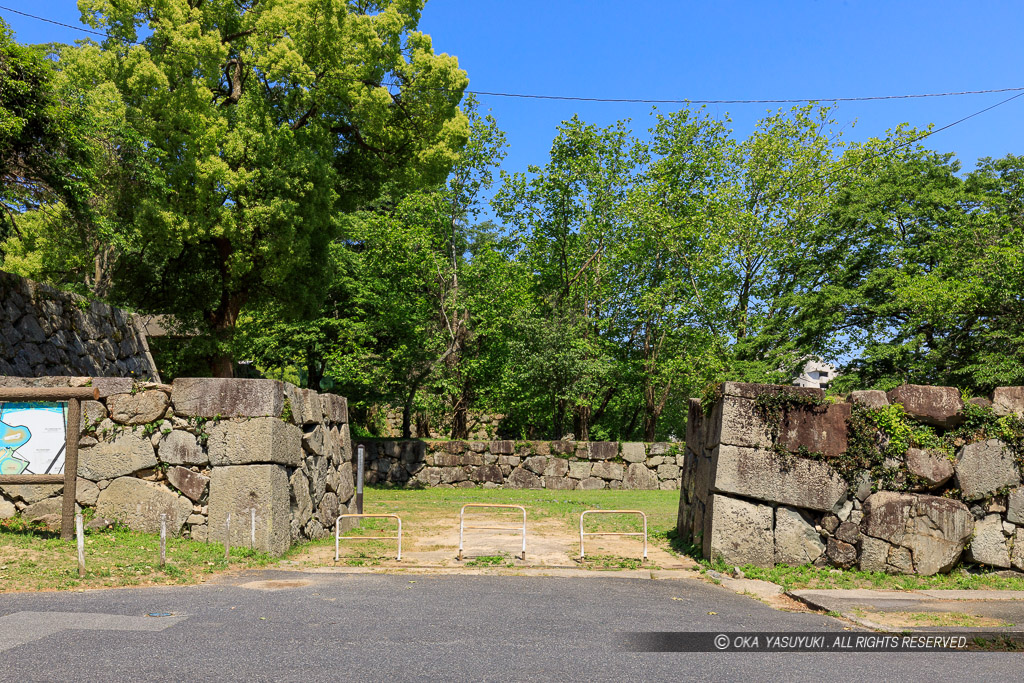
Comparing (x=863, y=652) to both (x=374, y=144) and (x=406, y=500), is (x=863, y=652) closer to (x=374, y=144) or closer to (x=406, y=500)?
(x=406, y=500)

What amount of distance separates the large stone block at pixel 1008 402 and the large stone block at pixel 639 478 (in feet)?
47.5

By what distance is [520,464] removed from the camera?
2369 centimetres

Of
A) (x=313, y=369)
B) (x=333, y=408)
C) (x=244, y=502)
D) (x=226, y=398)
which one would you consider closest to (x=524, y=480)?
(x=313, y=369)

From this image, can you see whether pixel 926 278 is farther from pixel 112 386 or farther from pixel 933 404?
pixel 112 386

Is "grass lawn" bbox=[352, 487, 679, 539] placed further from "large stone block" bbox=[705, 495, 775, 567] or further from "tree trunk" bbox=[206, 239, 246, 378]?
"tree trunk" bbox=[206, 239, 246, 378]

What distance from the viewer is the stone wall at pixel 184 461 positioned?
9883 millimetres

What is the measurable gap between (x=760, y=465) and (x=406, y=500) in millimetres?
10751

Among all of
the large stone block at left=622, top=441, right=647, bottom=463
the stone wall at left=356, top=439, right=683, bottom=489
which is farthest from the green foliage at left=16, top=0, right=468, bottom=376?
the large stone block at left=622, top=441, right=647, bottom=463

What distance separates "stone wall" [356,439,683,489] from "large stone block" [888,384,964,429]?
14268 millimetres

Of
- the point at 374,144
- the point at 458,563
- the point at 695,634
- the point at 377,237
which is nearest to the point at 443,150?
the point at 374,144

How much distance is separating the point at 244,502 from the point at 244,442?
796mm

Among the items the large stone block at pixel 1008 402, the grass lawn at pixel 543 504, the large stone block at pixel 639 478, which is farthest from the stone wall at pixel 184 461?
the large stone block at pixel 639 478

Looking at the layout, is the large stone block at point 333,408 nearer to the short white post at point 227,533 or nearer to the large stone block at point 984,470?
the short white post at point 227,533

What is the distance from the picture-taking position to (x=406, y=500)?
60.7ft
